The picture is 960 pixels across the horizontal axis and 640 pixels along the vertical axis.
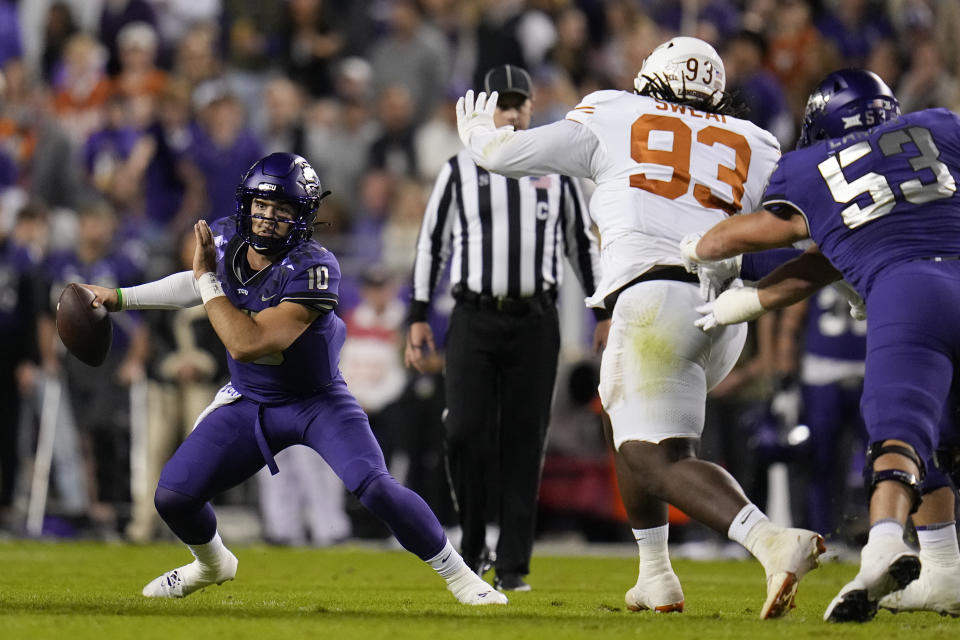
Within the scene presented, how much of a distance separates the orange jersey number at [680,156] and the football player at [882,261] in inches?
11.1

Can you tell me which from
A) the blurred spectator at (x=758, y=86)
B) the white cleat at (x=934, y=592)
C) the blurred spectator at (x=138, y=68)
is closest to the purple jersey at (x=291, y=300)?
the white cleat at (x=934, y=592)

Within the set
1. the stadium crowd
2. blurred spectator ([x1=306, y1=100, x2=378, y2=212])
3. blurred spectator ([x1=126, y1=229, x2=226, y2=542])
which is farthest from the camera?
blurred spectator ([x1=306, y1=100, x2=378, y2=212])

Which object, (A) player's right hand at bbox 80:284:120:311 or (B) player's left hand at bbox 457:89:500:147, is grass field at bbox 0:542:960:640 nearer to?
(A) player's right hand at bbox 80:284:120:311

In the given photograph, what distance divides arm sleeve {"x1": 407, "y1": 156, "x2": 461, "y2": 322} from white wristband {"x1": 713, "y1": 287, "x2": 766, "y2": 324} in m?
2.33

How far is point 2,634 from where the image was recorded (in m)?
3.93

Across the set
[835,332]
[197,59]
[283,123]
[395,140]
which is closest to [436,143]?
[395,140]

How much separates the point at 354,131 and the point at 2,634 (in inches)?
326

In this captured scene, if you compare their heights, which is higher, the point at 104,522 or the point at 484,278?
the point at 484,278

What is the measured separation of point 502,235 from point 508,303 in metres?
0.30

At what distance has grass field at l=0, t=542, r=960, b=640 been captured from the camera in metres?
4.16

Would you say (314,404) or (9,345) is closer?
(314,404)

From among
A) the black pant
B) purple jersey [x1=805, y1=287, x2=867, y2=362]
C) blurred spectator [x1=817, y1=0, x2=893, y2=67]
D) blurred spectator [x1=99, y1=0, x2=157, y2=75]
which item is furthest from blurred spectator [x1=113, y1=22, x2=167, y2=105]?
the black pant

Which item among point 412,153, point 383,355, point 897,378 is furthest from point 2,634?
point 412,153

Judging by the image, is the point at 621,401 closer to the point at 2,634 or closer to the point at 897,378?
the point at 897,378
